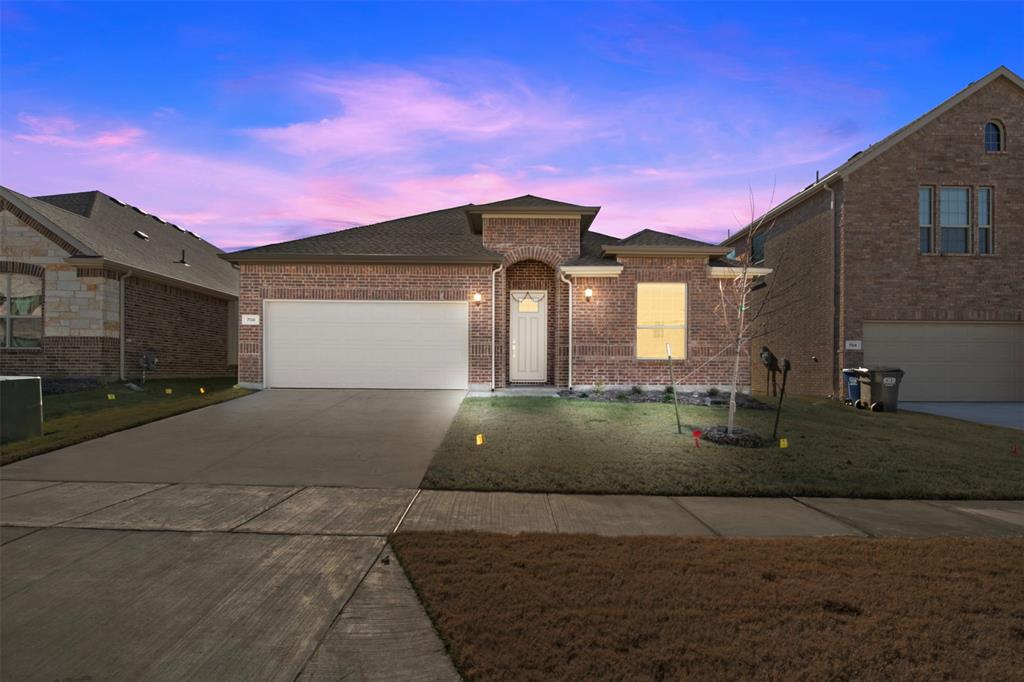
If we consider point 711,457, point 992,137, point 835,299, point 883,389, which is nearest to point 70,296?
point 711,457

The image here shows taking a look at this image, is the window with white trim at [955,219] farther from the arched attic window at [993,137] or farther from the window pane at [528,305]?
the window pane at [528,305]

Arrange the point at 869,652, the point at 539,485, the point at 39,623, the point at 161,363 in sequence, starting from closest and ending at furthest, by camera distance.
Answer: the point at 869,652 → the point at 39,623 → the point at 539,485 → the point at 161,363

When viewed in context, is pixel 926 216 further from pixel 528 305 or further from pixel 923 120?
pixel 528 305

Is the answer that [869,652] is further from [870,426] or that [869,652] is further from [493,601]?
[870,426]

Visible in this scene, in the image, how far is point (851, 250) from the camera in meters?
15.7

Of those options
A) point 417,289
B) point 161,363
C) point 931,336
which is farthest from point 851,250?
point 161,363

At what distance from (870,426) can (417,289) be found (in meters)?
10.6

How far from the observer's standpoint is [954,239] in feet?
52.2

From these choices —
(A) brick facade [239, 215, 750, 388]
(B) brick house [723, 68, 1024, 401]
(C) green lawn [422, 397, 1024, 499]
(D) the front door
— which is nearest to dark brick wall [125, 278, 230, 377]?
(A) brick facade [239, 215, 750, 388]

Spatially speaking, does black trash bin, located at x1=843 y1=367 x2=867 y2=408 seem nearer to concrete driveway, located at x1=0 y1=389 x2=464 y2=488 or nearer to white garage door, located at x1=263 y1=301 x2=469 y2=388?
white garage door, located at x1=263 y1=301 x2=469 y2=388

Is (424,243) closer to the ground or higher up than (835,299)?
higher up

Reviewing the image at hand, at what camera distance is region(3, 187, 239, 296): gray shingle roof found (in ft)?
52.9

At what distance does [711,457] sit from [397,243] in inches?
406

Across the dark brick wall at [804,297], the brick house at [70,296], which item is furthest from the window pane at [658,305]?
the brick house at [70,296]
